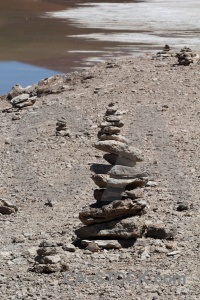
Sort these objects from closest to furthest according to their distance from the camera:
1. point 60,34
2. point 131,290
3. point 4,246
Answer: point 131,290 < point 4,246 < point 60,34

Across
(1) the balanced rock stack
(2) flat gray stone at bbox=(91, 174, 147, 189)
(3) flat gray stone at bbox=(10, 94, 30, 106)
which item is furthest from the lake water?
(2) flat gray stone at bbox=(91, 174, 147, 189)

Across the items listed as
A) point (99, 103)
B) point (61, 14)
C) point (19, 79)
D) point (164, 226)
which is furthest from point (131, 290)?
point (61, 14)

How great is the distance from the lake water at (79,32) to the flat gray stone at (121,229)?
11050 millimetres

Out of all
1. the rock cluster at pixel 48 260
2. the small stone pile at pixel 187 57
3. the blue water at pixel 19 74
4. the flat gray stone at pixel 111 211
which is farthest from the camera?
the blue water at pixel 19 74

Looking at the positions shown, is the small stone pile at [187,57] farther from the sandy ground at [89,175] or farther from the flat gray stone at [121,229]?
the flat gray stone at [121,229]

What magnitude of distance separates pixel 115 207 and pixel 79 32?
20.6 m

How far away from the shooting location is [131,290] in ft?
20.3

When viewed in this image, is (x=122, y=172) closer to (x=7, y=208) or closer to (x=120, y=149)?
(x=120, y=149)

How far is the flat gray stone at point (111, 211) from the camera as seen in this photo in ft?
23.2

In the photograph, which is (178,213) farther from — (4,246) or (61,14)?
(61,14)

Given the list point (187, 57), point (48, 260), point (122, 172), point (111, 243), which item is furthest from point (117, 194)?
point (187, 57)

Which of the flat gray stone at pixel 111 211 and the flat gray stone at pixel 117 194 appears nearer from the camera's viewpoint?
the flat gray stone at pixel 111 211

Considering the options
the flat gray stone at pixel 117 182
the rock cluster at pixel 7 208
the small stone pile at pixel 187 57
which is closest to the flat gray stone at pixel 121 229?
the flat gray stone at pixel 117 182

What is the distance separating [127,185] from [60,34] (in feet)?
65.8
